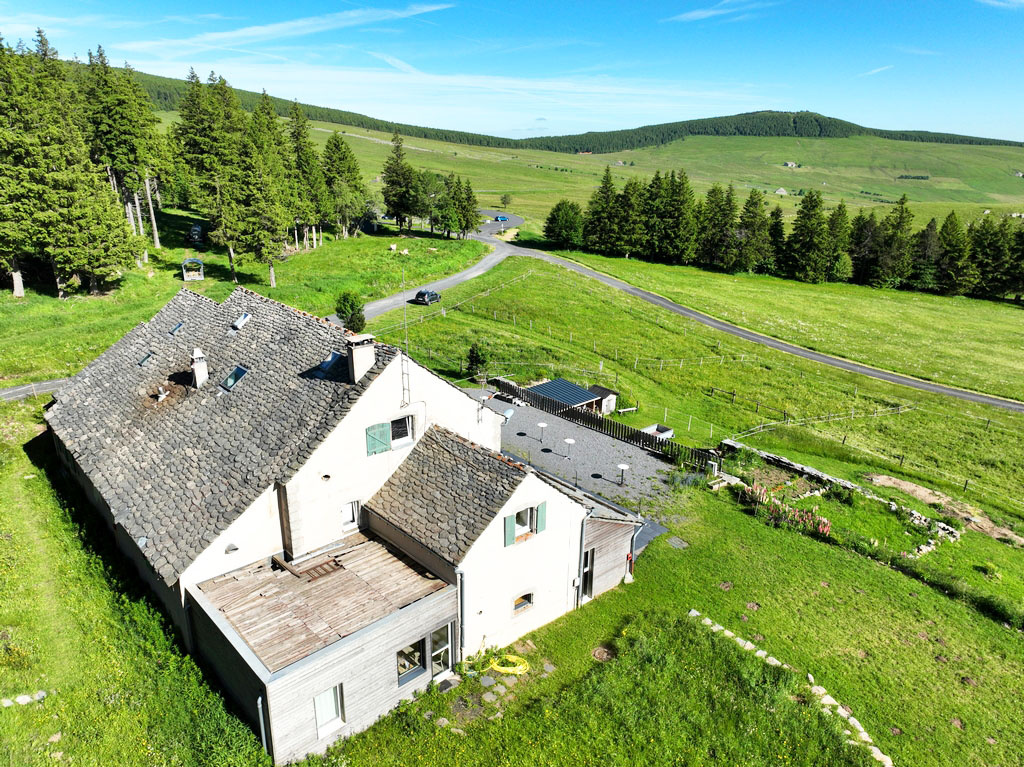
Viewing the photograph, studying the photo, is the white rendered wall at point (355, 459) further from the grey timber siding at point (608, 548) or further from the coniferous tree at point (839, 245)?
the coniferous tree at point (839, 245)

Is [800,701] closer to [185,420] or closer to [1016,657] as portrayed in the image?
[1016,657]

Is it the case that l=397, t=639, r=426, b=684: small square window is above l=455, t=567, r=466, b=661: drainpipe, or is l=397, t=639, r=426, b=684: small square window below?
below

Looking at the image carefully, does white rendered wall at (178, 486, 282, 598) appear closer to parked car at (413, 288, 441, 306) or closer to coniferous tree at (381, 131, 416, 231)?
parked car at (413, 288, 441, 306)

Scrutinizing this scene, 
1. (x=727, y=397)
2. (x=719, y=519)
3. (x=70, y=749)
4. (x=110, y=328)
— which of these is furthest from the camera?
(x=727, y=397)

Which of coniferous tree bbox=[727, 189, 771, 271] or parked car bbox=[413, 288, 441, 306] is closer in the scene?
parked car bbox=[413, 288, 441, 306]

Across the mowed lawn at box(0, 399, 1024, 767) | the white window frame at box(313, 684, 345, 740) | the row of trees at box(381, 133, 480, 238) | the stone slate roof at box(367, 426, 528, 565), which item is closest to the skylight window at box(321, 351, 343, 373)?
the stone slate roof at box(367, 426, 528, 565)

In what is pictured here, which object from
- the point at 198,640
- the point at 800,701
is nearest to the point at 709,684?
the point at 800,701
